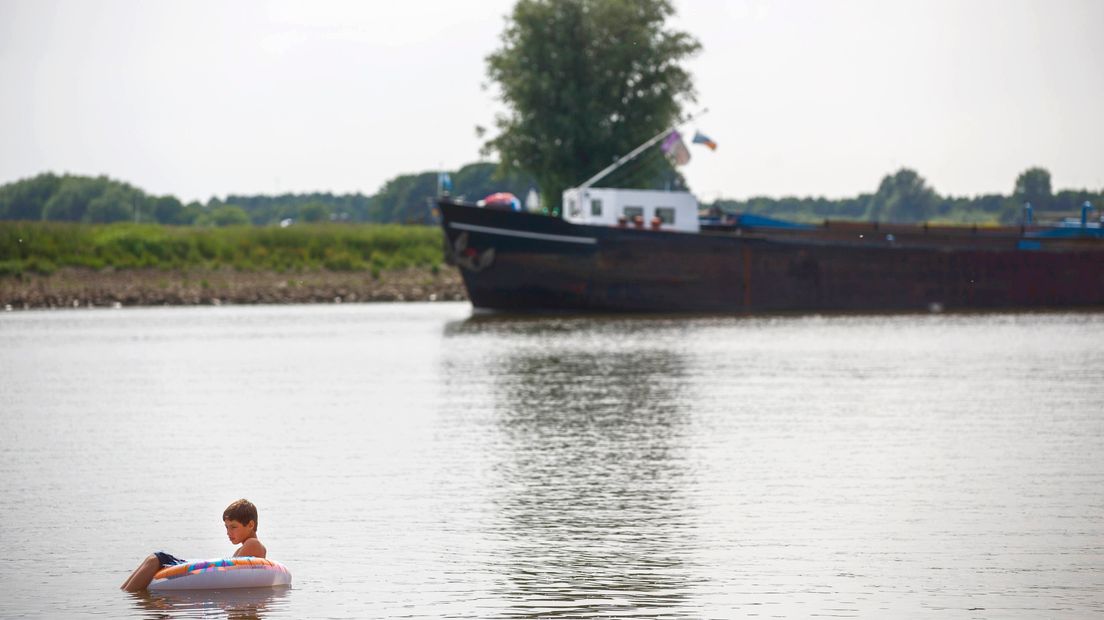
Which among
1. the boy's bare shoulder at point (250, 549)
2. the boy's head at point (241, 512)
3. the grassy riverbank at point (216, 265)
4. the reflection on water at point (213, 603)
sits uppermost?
the grassy riverbank at point (216, 265)

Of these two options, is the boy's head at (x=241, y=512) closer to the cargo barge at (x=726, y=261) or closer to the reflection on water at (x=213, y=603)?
the reflection on water at (x=213, y=603)

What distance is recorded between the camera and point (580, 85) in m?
94.1

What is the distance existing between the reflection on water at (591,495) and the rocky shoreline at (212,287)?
53.7m

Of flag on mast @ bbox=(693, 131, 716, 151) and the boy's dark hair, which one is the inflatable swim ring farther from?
flag on mast @ bbox=(693, 131, 716, 151)

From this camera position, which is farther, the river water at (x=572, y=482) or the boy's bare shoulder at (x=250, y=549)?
the boy's bare shoulder at (x=250, y=549)

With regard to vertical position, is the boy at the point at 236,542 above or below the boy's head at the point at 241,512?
below

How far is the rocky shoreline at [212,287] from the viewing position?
87.2 metres

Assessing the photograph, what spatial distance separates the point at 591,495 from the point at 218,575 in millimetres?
6856

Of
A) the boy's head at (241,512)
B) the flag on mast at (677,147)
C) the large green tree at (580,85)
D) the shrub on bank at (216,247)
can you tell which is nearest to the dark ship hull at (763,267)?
the flag on mast at (677,147)

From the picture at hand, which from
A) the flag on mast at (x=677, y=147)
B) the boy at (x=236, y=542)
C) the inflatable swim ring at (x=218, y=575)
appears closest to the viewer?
the inflatable swim ring at (x=218, y=575)

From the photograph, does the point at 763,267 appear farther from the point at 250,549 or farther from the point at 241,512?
the point at 241,512

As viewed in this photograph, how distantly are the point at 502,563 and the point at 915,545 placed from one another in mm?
4674

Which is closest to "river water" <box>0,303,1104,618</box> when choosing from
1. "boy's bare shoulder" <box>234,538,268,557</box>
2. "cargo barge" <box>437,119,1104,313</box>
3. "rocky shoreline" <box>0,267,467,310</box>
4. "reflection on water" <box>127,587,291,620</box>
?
"reflection on water" <box>127,587,291,620</box>

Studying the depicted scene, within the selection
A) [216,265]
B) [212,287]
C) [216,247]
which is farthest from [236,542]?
[216,247]
